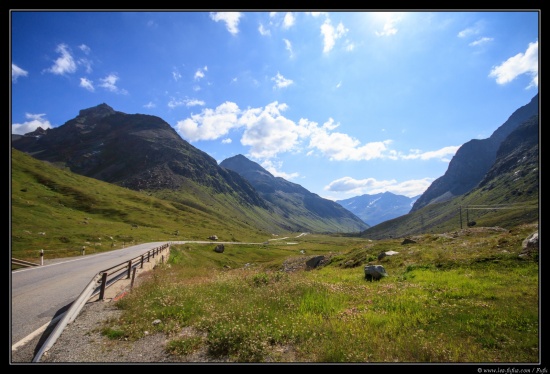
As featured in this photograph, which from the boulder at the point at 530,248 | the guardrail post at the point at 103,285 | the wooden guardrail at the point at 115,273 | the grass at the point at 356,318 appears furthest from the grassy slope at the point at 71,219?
the boulder at the point at 530,248

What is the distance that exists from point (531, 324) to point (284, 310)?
8408 mm

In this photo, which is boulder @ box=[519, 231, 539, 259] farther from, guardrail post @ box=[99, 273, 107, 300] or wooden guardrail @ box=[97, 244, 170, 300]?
guardrail post @ box=[99, 273, 107, 300]

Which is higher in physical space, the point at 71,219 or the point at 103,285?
Result: the point at 71,219

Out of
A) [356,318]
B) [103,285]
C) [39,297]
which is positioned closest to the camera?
[356,318]

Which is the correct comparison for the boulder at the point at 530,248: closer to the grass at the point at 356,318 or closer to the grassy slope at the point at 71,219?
the grass at the point at 356,318

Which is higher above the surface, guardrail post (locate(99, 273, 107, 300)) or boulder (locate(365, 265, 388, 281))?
guardrail post (locate(99, 273, 107, 300))

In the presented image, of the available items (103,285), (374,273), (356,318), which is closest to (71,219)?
(103,285)

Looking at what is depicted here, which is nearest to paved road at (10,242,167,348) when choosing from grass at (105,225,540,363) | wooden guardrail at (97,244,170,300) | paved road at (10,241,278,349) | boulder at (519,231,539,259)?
paved road at (10,241,278,349)

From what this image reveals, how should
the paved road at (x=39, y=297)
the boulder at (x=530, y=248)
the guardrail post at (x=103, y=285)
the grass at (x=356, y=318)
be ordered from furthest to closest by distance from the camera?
the boulder at (x=530, y=248) → the guardrail post at (x=103, y=285) → the paved road at (x=39, y=297) → the grass at (x=356, y=318)

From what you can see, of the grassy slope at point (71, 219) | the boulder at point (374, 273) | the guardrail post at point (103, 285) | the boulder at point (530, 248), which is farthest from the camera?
the grassy slope at point (71, 219)

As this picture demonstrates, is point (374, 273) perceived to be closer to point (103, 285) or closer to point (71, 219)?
point (103, 285)

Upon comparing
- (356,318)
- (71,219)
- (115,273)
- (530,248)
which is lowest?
(115,273)

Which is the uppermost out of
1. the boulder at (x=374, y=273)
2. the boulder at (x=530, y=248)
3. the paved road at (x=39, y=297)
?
the boulder at (x=530, y=248)
